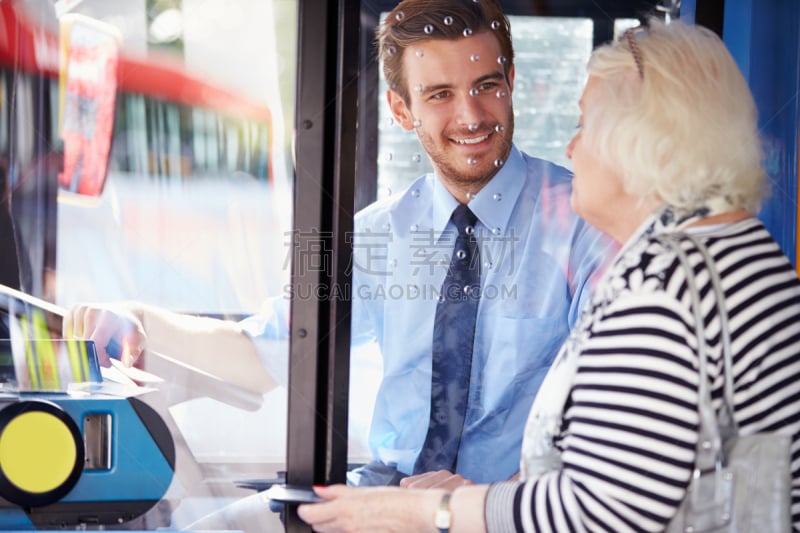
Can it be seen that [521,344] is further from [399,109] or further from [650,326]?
[650,326]

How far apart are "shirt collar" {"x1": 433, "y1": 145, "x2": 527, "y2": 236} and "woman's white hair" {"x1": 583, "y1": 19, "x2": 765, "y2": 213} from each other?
2.21ft

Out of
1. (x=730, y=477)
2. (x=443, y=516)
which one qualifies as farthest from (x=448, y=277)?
(x=730, y=477)

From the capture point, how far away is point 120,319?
197 cm

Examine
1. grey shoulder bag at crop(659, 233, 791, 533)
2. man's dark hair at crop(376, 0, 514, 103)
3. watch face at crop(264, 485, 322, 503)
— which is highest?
man's dark hair at crop(376, 0, 514, 103)

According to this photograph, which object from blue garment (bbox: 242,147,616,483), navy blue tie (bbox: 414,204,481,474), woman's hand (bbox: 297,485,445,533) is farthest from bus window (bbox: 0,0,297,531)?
woman's hand (bbox: 297,485,445,533)

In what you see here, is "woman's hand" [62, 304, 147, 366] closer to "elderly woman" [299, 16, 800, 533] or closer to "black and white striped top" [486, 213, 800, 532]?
"elderly woman" [299, 16, 800, 533]

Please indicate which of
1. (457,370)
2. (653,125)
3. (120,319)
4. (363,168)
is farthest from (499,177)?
(120,319)

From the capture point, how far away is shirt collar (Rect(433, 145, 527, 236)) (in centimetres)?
197

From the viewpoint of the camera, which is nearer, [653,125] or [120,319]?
[653,125]

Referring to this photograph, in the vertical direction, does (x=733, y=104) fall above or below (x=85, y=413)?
above

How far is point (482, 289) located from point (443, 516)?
2.61ft

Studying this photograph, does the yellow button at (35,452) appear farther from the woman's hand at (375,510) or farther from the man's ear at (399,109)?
the man's ear at (399,109)

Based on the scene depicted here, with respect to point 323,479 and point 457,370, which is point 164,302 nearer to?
point 323,479

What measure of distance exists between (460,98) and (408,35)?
0.58 feet
